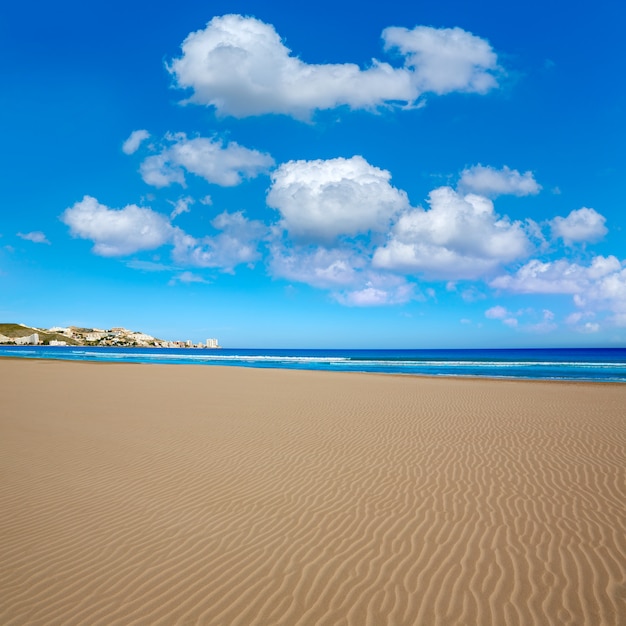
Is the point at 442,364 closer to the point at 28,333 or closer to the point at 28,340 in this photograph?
the point at 28,340

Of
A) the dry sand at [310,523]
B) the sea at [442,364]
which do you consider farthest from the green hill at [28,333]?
the dry sand at [310,523]

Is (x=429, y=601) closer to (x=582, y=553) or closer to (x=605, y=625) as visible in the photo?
(x=605, y=625)

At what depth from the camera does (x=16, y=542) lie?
19.0 feet

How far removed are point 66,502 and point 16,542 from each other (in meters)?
1.38

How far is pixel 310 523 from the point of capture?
21.2ft

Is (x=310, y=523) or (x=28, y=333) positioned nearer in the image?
(x=310, y=523)

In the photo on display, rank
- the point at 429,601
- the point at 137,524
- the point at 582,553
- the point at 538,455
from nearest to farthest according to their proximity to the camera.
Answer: the point at 429,601, the point at 582,553, the point at 137,524, the point at 538,455

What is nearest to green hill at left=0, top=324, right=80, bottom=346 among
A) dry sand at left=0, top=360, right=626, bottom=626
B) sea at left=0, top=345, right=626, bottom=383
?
sea at left=0, top=345, right=626, bottom=383

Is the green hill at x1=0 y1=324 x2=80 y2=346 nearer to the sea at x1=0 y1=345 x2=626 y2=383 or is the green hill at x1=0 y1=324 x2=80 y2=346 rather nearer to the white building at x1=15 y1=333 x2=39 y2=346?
the white building at x1=15 y1=333 x2=39 y2=346

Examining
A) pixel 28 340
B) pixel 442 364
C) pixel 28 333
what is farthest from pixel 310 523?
pixel 28 333

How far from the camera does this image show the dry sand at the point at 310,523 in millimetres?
4477

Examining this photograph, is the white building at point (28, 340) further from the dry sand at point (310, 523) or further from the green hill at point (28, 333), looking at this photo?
the dry sand at point (310, 523)

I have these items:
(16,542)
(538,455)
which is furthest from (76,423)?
(538,455)

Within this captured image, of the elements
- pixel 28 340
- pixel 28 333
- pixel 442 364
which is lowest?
pixel 442 364
